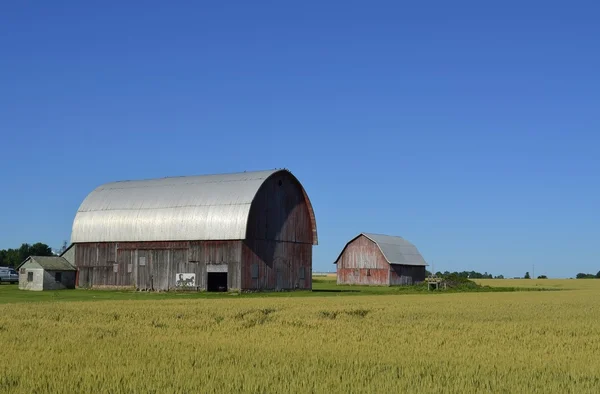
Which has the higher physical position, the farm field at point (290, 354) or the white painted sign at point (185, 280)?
the white painted sign at point (185, 280)

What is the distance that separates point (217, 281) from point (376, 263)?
1366 inches

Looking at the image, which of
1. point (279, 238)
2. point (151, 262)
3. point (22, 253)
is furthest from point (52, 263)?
point (22, 253)

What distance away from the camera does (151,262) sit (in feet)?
219

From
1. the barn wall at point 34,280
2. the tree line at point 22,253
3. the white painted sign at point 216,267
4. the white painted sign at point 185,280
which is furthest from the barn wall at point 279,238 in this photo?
the tree line at point 22,253

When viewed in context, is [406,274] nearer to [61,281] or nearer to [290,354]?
[61,281]

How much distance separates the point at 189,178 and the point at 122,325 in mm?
45926

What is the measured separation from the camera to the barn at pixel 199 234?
63219 millimetres

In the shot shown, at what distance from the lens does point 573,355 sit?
59.7 ft

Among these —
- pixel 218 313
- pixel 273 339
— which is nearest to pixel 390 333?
pixel 273 339

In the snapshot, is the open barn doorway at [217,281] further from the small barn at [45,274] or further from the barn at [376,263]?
the barn at [376,263]

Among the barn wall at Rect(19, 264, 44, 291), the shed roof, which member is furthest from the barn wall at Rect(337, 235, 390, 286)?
the barn wall at Rect(19, 264, 44, 291)

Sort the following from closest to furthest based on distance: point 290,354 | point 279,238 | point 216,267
A: point 290,354 → point 216,267 → point 279,238

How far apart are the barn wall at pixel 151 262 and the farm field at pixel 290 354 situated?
31654mm

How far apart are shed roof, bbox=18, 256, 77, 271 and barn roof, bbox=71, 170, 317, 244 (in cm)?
235
